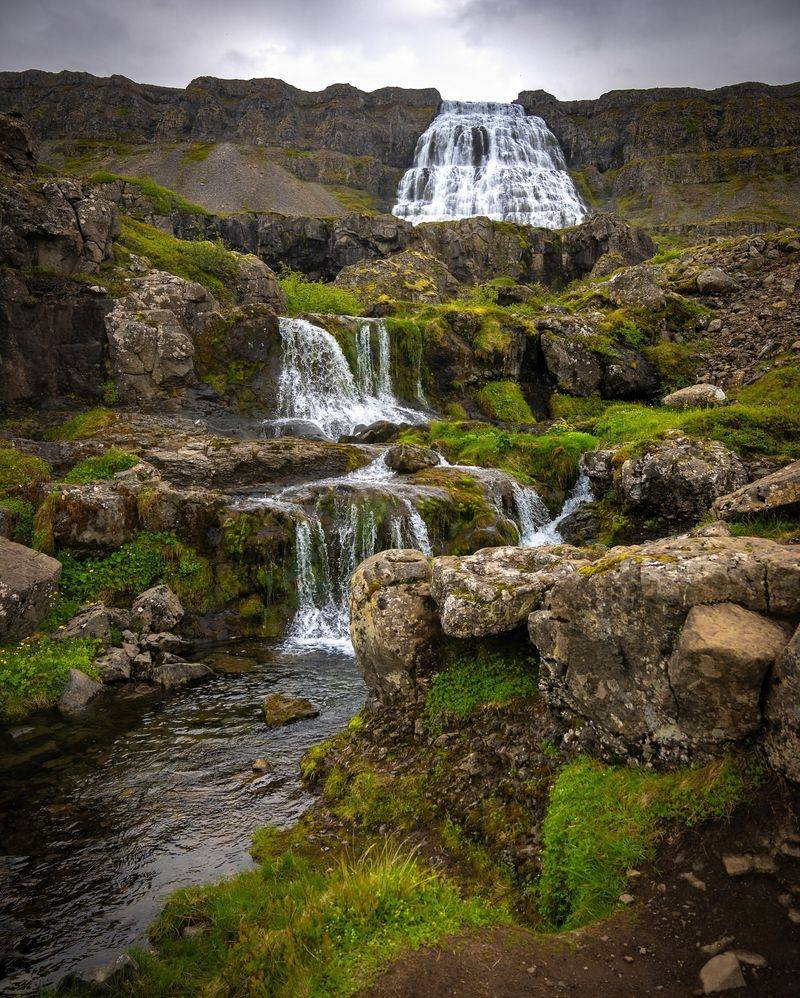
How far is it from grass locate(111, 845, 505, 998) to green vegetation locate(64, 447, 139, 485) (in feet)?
47.9

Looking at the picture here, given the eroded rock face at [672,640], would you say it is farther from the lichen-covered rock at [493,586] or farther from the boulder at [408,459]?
the boulder at [408,459]

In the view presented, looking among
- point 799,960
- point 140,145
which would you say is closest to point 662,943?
point 799,960

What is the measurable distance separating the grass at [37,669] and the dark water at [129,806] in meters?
0.72

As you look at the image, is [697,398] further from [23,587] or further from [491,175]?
[491,175]

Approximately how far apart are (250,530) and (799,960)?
15.0 metres

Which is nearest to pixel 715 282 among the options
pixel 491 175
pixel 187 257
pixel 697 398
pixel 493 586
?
pixel 697 398

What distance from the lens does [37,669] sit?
11.4 meters

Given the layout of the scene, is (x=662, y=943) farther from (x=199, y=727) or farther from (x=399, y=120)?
(x=399, y=120)

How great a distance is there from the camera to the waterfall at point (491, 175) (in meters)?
76.5

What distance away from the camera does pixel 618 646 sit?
545 centimetres

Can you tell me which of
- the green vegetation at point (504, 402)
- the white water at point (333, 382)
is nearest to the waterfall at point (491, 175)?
the green vegetation at point (504, 402)

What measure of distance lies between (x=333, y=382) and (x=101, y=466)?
1412 cm

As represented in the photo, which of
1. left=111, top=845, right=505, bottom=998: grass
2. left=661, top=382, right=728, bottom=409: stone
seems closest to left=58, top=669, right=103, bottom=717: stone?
left=111, top=845, right=505, bottom=998: grass

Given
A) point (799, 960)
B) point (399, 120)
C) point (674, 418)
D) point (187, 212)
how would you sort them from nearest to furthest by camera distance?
point (799, 960) → point (674, 418) → point (187, 212) → point (399, 120)
